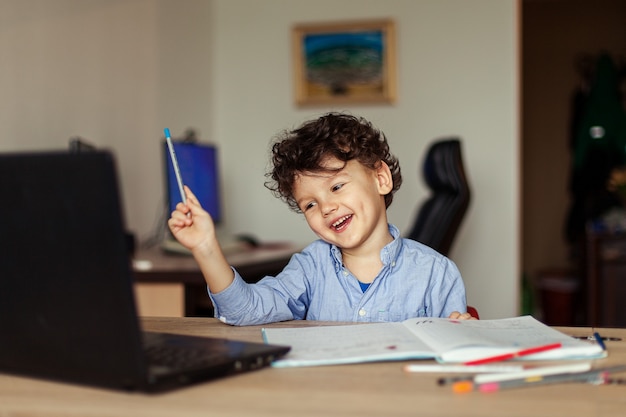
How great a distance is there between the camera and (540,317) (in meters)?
6.08

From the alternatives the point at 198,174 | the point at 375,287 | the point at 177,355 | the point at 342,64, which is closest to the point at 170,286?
the point at 198,174

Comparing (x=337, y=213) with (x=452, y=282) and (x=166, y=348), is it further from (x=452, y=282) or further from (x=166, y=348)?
(x=166, y=348)

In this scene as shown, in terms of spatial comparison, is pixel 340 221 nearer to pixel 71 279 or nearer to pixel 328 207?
pixel 328 207

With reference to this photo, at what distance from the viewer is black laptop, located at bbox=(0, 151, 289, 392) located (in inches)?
33.0

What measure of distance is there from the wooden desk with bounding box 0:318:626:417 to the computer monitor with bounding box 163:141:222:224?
208 centimetres

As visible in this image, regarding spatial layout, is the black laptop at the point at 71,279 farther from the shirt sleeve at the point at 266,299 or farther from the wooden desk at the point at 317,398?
the shirt sleeve at the point at 266,299

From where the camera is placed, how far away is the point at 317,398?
0.91 m

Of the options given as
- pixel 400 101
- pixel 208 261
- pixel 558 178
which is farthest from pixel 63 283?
pixel 558 178

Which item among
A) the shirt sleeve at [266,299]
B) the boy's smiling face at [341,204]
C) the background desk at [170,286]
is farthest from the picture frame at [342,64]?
the shirt sleeve at [266,299]

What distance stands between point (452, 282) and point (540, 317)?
4682mm

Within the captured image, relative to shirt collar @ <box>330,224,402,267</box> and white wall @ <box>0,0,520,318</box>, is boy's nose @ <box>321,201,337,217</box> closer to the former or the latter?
shirt collar @ <box>330,224,402,267</box>

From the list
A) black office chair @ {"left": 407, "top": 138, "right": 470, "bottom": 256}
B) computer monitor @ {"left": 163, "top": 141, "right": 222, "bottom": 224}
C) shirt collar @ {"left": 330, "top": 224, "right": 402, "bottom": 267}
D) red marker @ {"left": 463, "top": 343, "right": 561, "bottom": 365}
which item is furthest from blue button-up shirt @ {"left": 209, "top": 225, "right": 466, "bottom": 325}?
A: computer monitor @ {"left": 163, "top": 141, "right": 222, "bottom": 224}

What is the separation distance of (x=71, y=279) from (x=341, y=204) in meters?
0.83

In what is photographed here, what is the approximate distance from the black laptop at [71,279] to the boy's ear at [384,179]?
0.84 m
